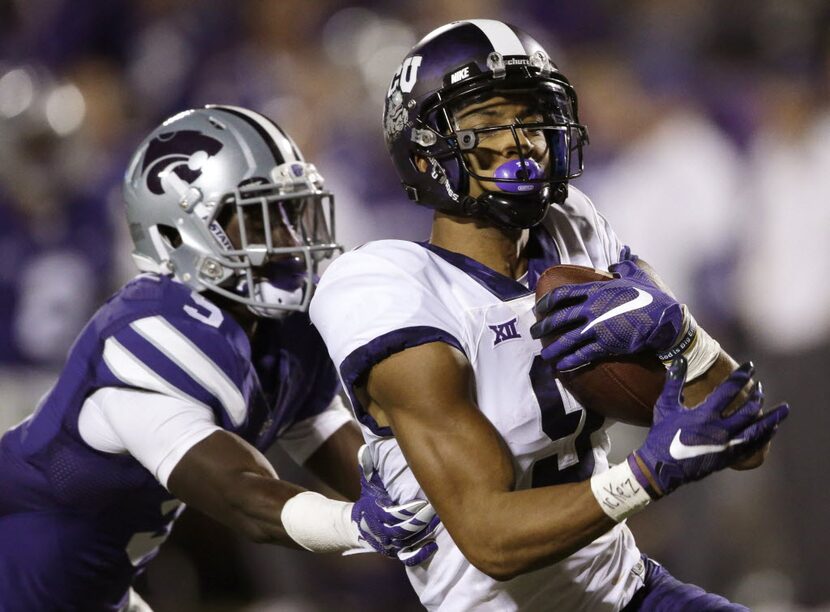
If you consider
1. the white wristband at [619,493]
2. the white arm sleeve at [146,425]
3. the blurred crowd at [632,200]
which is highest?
the white wristband at [619,493]

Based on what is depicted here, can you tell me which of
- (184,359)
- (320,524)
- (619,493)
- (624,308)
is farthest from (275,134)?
(619,493)

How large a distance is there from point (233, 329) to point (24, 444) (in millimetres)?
480

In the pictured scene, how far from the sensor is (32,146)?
15.1ft

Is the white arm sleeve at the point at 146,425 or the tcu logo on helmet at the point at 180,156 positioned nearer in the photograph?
the white arm sleeve at the point at 146,425

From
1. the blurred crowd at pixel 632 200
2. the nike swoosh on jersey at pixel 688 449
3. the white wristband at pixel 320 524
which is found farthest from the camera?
the blurred crowd at pixel 632 200

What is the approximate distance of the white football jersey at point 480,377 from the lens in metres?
1.90

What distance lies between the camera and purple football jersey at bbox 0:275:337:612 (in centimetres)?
247

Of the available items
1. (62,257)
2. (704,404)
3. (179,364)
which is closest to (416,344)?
(704,404)

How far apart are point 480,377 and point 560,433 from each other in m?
0.17

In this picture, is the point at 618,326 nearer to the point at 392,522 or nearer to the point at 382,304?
the point at 382,304

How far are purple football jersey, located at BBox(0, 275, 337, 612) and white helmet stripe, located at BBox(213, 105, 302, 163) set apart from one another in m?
0.38

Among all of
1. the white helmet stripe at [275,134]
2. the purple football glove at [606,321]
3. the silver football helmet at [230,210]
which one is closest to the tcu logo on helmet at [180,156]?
the silver football helmet at [230,210]

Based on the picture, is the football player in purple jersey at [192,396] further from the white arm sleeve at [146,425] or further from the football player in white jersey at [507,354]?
the football player in white jersey at [507,354]

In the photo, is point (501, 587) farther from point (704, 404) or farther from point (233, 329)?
point (233, 329)
